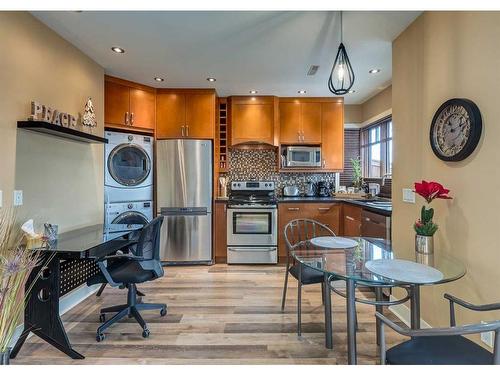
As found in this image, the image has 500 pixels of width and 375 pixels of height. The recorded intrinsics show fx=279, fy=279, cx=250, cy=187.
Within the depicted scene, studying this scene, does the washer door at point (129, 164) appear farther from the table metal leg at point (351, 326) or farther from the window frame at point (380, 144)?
the window frame at point (380, 144)

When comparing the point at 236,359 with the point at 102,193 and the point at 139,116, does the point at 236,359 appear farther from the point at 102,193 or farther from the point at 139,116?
the point at 139,116

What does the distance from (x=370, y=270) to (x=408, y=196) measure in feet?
3.90

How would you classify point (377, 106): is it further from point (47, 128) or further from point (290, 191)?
point (47, 128)

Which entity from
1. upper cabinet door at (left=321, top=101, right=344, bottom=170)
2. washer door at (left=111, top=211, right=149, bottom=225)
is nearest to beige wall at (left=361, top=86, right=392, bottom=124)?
upper cabinet door at (left=321, top=101, right=344, bottom=170)

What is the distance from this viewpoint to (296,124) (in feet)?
14.3

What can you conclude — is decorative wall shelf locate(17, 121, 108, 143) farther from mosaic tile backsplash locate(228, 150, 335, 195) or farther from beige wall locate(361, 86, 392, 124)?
beige wall locate(361, 86, 392, 124)

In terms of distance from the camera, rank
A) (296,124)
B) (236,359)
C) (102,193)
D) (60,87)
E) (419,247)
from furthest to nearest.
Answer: (296,124)
(102,193)
(60,87)
(236,359)
(419,247)

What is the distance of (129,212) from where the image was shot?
362 centimetres

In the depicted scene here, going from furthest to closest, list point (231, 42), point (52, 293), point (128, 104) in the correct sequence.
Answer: point (128, 104), point (231, 42), point (52, 293)

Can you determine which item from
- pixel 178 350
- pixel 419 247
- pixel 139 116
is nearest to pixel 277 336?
pixel 178 350

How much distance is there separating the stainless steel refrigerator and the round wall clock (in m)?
2.74

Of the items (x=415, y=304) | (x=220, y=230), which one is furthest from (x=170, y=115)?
(x=415, y=304)

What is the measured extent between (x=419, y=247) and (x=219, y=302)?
73.4 inches

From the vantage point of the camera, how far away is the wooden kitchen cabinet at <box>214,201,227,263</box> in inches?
158
